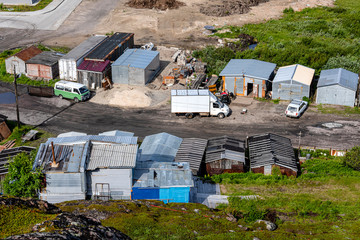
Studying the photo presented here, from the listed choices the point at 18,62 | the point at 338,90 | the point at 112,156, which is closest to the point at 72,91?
the point at 18,62

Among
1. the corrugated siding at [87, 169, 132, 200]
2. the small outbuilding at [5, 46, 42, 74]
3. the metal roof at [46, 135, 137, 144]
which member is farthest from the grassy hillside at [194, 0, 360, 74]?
the corrugated siding at [87, 169, 132, 200]

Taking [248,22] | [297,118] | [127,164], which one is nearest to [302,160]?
[297,118]

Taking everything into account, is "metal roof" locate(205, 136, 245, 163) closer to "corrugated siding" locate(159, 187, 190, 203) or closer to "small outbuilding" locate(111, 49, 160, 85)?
"corrugated siding" locate(159, 187, 190, 203)

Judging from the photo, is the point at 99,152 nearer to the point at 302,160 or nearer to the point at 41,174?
the point at 41,174

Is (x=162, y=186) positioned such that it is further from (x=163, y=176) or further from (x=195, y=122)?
(x=195, y=122)

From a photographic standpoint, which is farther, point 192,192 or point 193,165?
point 193,165

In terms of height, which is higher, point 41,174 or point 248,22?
point 248,22
